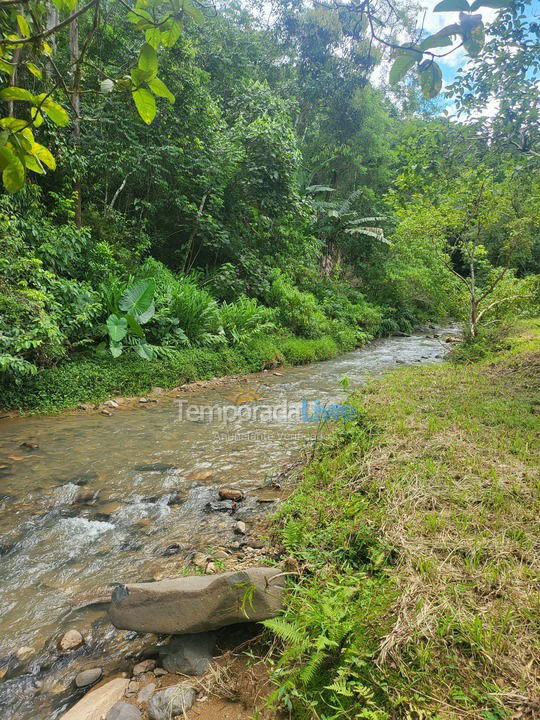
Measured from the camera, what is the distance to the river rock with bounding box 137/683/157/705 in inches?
61.1

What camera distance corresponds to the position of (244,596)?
5.81 ft

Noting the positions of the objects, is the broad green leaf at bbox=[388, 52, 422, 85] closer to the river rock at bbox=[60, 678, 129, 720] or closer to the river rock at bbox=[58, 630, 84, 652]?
the river rock at bbox=[60, 678, 129, 720]

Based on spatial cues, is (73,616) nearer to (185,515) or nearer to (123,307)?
(185,515)

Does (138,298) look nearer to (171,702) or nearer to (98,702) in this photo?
(98,702)

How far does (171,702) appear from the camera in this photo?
4.95 feet

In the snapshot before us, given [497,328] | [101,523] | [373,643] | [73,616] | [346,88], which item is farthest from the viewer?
[346,88]

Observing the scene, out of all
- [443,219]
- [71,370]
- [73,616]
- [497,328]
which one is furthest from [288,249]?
[73,616]

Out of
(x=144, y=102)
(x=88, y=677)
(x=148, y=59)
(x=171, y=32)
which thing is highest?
(x=171, y=32)

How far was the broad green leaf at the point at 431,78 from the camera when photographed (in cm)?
128

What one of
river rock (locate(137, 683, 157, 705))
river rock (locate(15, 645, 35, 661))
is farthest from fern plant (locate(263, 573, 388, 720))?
river rock (locate(15, 645, 35, 661))

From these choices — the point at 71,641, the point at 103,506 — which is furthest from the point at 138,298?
the point at 71,641

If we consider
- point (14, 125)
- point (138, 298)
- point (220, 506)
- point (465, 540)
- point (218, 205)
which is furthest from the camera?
point (218, 205)

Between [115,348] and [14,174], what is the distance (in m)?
5.43

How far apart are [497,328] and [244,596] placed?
9956 mm
